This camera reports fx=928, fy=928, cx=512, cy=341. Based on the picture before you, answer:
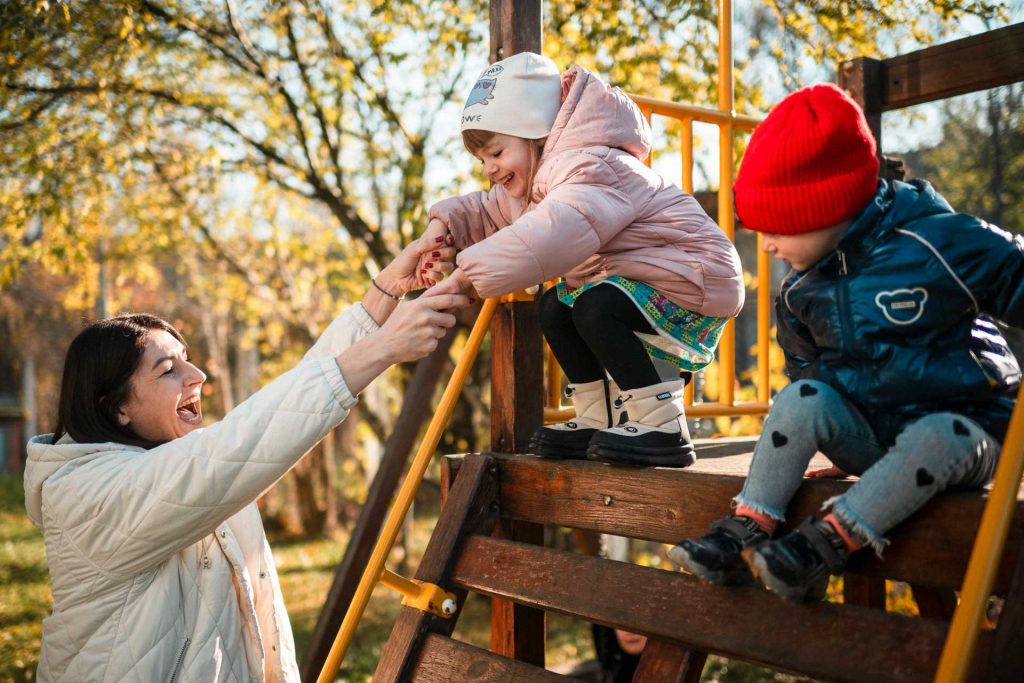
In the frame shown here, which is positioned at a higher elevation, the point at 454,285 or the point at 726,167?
the point at 726,167

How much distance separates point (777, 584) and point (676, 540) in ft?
1.51

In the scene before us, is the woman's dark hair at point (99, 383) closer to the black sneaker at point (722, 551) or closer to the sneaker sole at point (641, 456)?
the sneaker sole at point (641, 456)

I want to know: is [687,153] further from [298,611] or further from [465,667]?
[298,611]

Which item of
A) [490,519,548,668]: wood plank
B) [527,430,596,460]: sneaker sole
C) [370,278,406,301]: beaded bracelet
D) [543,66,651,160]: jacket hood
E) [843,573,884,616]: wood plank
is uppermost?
[543,66,651,160]: jacket hood

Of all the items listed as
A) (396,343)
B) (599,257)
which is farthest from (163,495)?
(599,257)

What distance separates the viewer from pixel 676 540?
6.43 feet

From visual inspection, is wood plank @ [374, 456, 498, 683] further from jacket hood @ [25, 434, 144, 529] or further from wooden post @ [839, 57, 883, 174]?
wooden post @ [839, 57, 883, 174]

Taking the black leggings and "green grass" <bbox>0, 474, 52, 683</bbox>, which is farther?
"green grass" <bbox>0, 474, 52, 683</bbox>

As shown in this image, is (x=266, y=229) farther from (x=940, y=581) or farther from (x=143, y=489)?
(x=940, y=581)

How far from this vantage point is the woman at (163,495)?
1.95 metres

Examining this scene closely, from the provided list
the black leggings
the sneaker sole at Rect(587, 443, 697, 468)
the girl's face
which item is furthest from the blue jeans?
the girl's face

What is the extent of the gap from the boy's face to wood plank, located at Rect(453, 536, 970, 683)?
643mm

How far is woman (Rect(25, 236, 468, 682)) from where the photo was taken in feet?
6.40

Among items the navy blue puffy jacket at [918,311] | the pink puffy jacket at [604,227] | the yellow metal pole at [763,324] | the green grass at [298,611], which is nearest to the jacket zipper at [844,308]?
the navy blue puffy jacket at [918,311]
